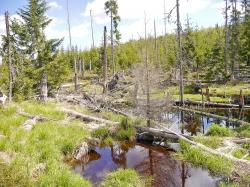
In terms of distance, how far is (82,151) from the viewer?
1641 centimetres

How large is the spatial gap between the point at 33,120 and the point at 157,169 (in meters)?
8.10

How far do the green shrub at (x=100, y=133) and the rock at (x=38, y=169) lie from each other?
5.64 m

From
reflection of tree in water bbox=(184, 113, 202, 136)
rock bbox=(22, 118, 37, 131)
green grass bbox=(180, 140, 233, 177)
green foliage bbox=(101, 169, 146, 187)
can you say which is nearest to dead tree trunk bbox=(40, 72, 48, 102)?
rock bbox=(22, 118, 37, 131)

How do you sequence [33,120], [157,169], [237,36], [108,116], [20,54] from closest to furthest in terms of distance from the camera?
[157,169], [33,120], [108,116], [20,54], [237,36]

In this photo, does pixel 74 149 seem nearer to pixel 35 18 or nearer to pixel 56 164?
pixel 56 164

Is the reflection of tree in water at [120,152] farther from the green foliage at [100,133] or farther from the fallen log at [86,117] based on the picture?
the fallen log at [86,117]

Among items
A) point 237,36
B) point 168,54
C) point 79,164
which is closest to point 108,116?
point 79,164

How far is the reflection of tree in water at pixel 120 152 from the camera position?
1552 centimetres

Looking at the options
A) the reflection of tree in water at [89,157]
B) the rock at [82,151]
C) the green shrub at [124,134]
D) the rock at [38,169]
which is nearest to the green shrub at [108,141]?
the green shrub at [124,134]

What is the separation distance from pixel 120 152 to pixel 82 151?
78.1 inches

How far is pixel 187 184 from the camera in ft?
41.3

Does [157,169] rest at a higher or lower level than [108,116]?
lower

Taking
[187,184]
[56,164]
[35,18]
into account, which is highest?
[35,18]

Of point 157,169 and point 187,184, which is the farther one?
point 157,169
